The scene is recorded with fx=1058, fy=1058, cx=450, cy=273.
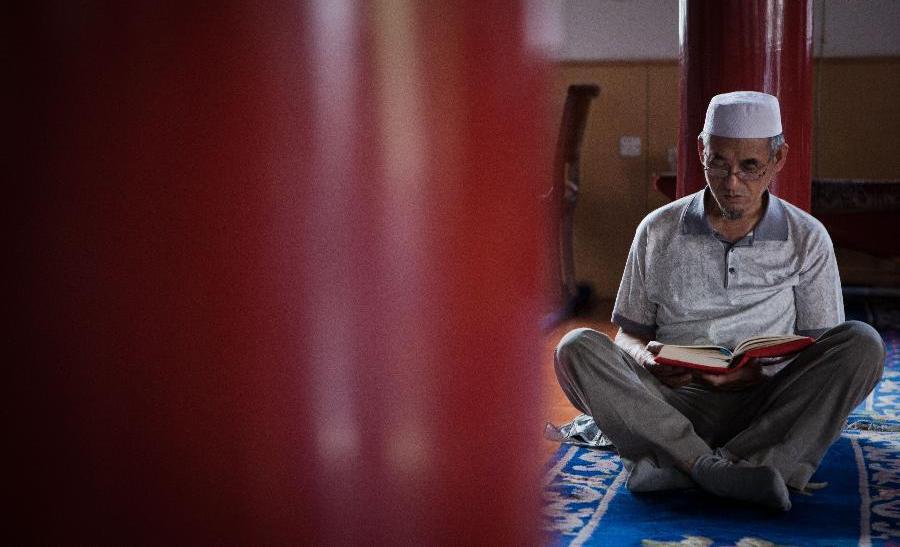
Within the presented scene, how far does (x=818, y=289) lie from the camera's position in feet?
7.96

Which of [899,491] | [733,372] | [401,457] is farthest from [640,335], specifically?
[401,457]

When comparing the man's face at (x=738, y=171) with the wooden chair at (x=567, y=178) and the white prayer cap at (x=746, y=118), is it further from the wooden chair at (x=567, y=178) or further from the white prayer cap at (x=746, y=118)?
the wooden chair at (x=567, y=178)

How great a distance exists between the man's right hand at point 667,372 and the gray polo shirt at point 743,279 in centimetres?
12

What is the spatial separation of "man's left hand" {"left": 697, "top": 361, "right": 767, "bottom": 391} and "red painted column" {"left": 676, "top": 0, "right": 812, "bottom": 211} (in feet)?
3.74

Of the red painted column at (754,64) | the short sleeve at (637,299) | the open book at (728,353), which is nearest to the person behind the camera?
the open book at (728,353)

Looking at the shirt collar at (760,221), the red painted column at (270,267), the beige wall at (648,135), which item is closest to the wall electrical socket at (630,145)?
the beige wall at (648,135)

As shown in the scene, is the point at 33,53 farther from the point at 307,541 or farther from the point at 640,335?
the point at 640,335

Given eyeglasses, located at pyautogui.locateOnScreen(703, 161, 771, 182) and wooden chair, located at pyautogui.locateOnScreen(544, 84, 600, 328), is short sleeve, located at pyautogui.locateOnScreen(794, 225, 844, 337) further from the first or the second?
wooden chair, located at pyautogui.locateOnScreen(544, 84, 600, 328)

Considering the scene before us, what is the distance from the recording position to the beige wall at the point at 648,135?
663cm

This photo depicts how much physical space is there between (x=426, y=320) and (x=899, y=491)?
204 cm

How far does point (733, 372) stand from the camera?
90.4 inches

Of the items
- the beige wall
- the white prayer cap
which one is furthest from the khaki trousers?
the beige wall

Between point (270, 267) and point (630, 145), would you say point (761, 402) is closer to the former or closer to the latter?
point (270, 267)

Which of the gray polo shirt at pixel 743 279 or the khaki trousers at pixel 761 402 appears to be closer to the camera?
the khaki trousers at pixel 761 402
